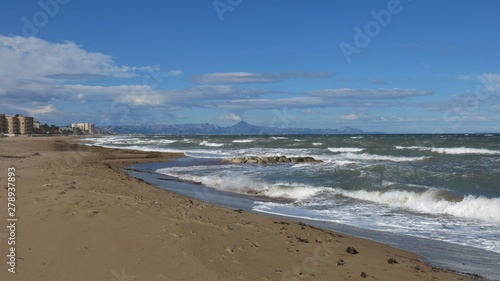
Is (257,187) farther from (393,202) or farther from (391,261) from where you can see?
(391,261)

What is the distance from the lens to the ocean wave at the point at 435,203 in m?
11.2

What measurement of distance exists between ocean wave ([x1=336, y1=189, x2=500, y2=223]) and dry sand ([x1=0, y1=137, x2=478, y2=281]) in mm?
4945

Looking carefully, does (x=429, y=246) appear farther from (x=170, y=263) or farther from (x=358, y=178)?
(x=358, y=178)

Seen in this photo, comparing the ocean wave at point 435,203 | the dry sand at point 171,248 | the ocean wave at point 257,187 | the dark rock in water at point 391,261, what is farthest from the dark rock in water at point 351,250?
the ocean wave at point 257,187

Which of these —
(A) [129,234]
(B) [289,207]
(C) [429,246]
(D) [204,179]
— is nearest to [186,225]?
(A) [129,234]

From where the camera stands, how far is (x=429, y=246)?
782 cm

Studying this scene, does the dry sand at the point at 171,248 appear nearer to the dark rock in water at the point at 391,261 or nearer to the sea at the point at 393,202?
the dark rock in water at the point at 391,261

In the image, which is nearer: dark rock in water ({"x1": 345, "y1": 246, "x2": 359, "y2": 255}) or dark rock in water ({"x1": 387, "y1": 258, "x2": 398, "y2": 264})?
dark rock in water ({"x1": 387, "y1": 258, "x2": 398, "y2": 264})

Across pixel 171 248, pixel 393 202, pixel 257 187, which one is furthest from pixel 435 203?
pixel 171 248

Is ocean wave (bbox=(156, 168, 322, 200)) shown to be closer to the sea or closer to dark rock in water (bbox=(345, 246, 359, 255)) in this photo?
the sea

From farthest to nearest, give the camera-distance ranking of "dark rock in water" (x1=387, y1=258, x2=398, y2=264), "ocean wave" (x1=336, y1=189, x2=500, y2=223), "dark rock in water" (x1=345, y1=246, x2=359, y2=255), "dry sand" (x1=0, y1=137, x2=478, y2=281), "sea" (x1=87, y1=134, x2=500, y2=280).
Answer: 1. "ocean wave" (x1=336, y1=189, x2=500, y2=223)
2. "sea" (x1=87, y1=134, x2=500, y2=280)
3. "dark rock in water" (x1=345, y1=246, x2=359, y2=255)
4. "dark rock in water" (x1=387, y1=258, x2=398, y2=264)
5. "dry sand" (x1=0, y1=137, x2=478, y2=281)

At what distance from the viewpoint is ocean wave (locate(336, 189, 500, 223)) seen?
11.2 metres

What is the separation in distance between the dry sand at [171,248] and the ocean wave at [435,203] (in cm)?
495

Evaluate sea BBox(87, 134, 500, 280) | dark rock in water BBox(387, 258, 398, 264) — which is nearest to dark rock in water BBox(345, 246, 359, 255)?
dark rock in water BBox(387, 258, 398, 264)
